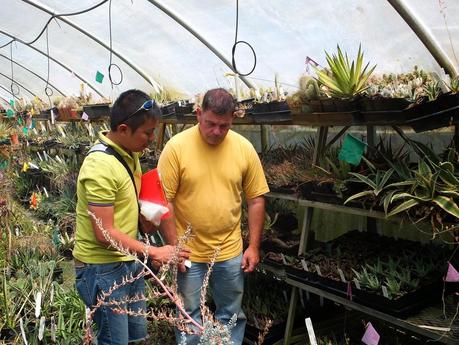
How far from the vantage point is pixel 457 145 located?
2.47 metres

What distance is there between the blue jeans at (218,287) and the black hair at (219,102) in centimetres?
83

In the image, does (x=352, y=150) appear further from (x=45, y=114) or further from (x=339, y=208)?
(x=45, y=114)

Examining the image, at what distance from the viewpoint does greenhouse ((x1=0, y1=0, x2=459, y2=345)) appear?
6.95ft

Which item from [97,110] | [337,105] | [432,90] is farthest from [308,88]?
[97,110]

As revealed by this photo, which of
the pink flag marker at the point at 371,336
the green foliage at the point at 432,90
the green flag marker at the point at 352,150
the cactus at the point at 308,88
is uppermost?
the cactus at the point at 308,88

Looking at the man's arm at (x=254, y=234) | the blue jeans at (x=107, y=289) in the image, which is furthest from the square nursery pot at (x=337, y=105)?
the blue jeans at (x=107, y=289)

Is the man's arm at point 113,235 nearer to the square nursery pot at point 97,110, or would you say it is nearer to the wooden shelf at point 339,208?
the wooden shelf at point 339,208

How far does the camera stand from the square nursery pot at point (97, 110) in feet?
17.1

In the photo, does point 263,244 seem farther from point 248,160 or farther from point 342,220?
point 248,160

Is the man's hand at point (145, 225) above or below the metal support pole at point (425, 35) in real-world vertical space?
below

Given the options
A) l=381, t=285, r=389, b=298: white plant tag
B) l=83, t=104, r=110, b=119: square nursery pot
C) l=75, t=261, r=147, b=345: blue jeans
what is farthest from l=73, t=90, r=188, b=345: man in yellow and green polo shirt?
l=83, t=104, r=110, b=119: square nursery pot

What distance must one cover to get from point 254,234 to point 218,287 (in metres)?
0.36

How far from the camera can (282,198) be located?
3082 millimetres

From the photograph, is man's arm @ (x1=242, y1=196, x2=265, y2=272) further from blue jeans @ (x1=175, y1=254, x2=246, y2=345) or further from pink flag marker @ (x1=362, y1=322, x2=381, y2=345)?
pink flag marker @ (x1=362, y1=322, x2=381, y2=345)
